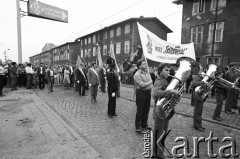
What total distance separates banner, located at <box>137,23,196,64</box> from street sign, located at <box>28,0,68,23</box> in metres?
10.2

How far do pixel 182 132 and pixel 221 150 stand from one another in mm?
1105

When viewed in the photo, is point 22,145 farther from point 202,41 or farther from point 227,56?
point 202,41

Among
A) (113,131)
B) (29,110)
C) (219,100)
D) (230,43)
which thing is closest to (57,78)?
(29,110)

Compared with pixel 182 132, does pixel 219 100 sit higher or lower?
higher

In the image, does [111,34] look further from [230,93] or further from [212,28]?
[230,93]

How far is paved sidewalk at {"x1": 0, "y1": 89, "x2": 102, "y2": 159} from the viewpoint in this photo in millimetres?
3281

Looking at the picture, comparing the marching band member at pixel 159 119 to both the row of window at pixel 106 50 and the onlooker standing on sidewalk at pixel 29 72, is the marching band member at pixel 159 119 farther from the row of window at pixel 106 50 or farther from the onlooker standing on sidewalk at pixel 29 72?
the row of window at pixel 106 50

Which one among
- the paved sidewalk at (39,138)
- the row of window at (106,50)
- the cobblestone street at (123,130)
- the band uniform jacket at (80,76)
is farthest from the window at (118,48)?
the paved sidewalk at (39,138)

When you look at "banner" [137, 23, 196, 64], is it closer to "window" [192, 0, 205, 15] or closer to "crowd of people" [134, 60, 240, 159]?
"crowd of people" [134, 60, 240, 159]

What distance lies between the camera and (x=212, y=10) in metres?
17.6

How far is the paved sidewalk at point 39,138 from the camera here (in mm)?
3281

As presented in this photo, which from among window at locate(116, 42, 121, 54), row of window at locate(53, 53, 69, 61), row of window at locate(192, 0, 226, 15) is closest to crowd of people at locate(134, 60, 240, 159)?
row of window at locate(192, 0, 226, 15)

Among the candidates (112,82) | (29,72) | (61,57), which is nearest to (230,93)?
(112,82)

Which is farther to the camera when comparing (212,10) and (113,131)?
(212,10)
